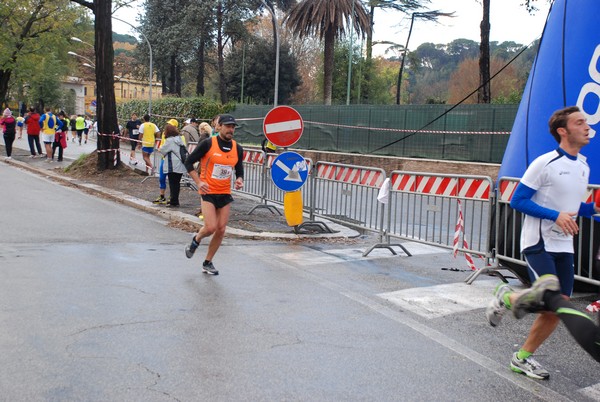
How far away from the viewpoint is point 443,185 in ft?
29.6

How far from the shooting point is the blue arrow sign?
36.0ft

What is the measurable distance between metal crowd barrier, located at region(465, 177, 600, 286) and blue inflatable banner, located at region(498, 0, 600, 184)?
307 millimetres

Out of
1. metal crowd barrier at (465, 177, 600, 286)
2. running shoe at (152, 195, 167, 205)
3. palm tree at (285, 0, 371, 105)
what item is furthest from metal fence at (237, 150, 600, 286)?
palm tree at (285, 0, 371, 105)

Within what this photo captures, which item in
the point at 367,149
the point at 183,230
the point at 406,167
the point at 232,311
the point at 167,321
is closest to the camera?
the point at 167,321

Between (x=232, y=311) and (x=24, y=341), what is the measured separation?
5.94 feet

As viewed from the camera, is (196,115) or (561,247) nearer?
(561,247)

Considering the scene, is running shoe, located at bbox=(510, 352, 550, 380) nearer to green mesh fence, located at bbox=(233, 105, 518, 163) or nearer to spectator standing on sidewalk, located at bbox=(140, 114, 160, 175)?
spectator standing on sidewalk, located at bbox=(140, 114, 160, 175)

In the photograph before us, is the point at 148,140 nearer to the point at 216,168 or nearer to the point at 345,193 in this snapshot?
the point at 345,193

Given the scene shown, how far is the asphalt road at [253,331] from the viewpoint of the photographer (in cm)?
434

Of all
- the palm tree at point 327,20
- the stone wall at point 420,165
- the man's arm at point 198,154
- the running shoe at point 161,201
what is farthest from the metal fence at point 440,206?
the palm tree at point 327,20

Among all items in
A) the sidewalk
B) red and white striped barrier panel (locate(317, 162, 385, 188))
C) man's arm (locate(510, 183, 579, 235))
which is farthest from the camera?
the sidewalk

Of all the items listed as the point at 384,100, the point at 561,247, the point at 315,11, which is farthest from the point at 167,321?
the point at 384,100

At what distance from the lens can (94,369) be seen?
14.8 ft

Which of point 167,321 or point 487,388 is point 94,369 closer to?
point 167,321
